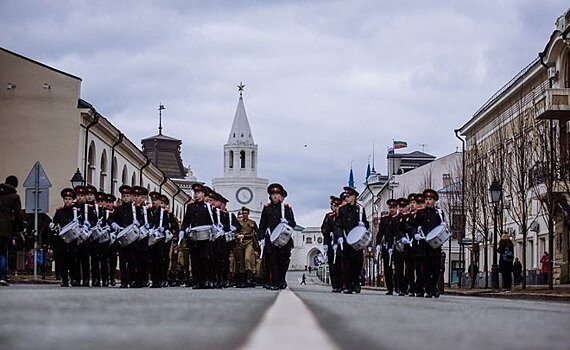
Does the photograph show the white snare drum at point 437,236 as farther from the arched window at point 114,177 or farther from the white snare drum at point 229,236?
the arched window at point 114,177

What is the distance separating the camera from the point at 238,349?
196 inches

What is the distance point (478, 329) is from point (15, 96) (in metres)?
48.0

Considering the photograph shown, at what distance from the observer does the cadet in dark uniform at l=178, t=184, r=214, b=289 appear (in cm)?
2417

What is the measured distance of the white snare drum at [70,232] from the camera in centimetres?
2397

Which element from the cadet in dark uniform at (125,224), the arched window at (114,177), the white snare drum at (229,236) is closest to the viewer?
the cadet in dark uniform at (125,224)

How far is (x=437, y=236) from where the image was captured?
21.5 m

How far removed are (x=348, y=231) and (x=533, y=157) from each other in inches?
901

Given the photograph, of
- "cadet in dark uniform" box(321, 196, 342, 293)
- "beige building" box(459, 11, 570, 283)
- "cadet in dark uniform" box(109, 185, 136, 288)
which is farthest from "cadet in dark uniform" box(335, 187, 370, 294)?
"beige building" box(459, 11, 570, 283)

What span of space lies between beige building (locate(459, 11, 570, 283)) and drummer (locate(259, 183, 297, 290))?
43.2ft

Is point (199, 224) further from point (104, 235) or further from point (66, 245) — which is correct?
point (66, 245)

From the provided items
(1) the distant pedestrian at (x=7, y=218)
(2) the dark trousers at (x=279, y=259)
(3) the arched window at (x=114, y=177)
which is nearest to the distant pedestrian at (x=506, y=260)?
(2) the dark trousers at (x=279, y=259)

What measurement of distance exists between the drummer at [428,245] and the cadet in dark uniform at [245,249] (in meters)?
10.8

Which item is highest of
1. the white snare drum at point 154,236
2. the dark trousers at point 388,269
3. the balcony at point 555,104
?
the balcony at point 555,104

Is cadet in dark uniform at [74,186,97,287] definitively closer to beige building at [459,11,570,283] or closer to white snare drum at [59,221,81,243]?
white snare drum at [59,221,81,243]
